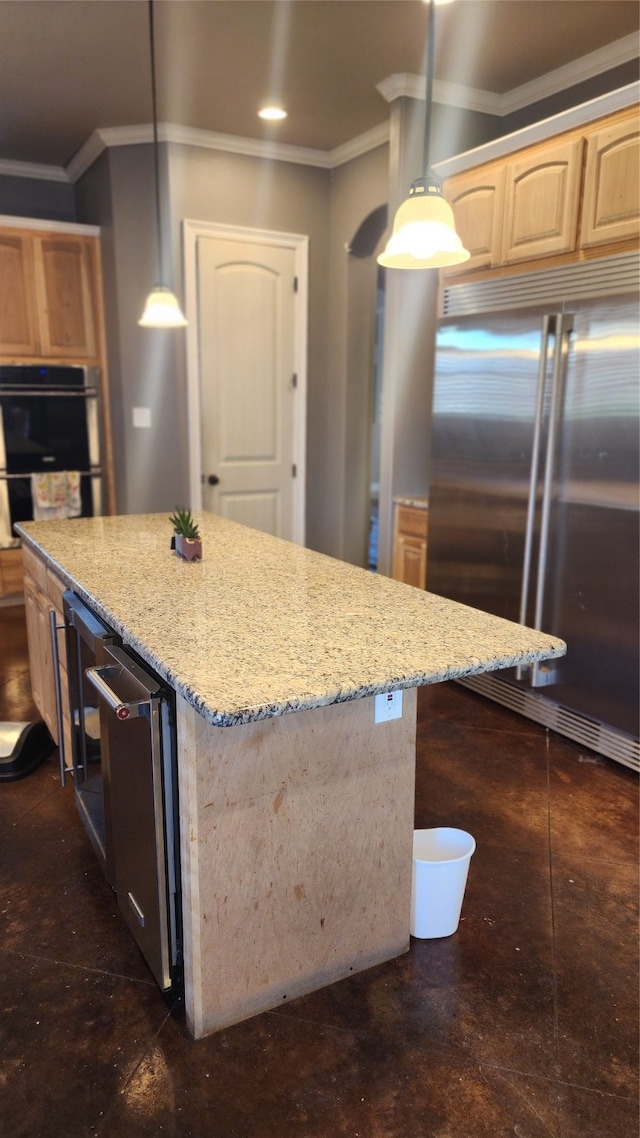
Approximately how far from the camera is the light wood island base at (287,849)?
1.53 meters

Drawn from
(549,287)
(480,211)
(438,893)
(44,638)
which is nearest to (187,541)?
(44,638)

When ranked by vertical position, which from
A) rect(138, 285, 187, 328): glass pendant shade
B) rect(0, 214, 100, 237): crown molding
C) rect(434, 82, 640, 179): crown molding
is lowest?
rect(138, 285, 187, 328): glass pendant shade

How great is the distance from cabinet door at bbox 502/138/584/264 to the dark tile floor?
85.7 inches

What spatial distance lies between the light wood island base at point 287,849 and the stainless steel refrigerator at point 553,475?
1.42 metres

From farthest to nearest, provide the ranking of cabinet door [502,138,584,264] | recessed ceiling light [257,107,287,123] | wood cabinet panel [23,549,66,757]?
recessed ceiling light [257,107,287,123] → cabinet door [502,138,584,264] → wood cabinet panel [23,549,66,757]

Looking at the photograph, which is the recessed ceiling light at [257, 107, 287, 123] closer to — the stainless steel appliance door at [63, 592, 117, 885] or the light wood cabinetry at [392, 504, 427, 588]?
the light wood cabinetry at [392, 504, 427, 588]

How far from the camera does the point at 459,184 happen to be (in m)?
3.33

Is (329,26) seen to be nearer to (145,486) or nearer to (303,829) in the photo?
(145,486)

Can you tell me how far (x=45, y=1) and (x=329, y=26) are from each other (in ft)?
Result: 3.58

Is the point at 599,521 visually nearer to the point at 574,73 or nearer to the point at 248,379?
the point at 574,73

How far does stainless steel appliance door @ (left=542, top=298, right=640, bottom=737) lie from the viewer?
269cm

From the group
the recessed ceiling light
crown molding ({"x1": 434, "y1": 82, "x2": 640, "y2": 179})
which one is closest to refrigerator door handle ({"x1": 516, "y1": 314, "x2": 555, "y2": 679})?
crown molding ({"x1": 434, "y1": 82, "x2": 640, "y2": 179})

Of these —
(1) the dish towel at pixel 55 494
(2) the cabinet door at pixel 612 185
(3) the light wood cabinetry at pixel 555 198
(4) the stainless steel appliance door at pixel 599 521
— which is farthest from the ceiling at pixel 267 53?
(1) the dish towel at pixel 55 494

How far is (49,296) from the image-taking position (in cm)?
475
